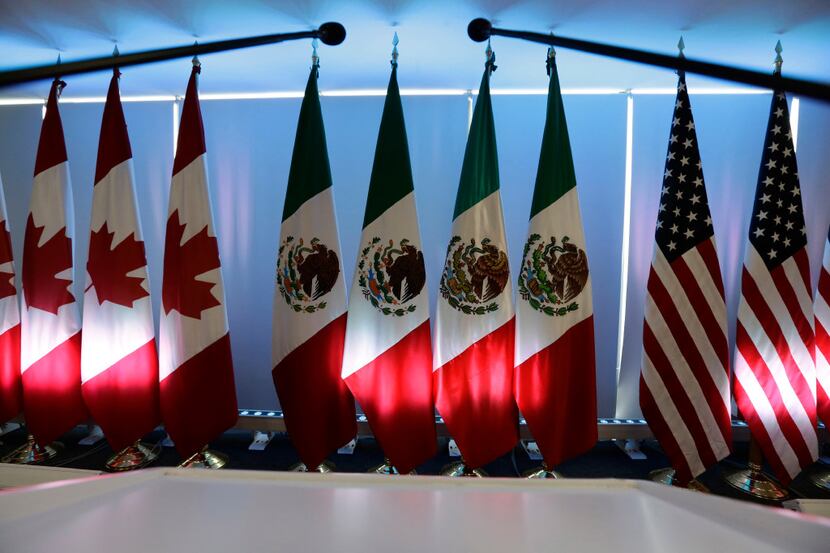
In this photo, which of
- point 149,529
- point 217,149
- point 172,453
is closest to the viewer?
point 149,529

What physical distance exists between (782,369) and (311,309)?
2.35 metres

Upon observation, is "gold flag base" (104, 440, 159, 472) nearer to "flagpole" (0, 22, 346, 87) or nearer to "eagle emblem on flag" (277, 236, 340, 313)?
"eagle emblem on flag" (277, 236, 340, 313)

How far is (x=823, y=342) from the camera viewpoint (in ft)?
7.62

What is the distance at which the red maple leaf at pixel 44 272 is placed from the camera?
2441 millimetres

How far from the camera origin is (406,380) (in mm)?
2305

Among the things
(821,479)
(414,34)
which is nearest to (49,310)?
(414,34)

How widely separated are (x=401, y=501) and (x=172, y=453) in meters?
2.69

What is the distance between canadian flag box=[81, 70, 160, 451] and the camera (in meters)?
2.38

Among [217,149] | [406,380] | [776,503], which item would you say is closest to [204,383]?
[406,380]

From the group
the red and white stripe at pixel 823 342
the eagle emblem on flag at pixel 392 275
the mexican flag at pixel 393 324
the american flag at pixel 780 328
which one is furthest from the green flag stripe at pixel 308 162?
the red and white stripe at pixel 823 342

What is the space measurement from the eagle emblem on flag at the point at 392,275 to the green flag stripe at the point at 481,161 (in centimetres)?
33

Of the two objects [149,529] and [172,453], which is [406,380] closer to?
[172,453]

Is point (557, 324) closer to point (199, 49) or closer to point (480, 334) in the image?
point (480, 334)

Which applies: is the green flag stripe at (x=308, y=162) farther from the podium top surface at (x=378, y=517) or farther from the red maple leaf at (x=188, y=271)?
the podium top surface at (x=378, y=517)
